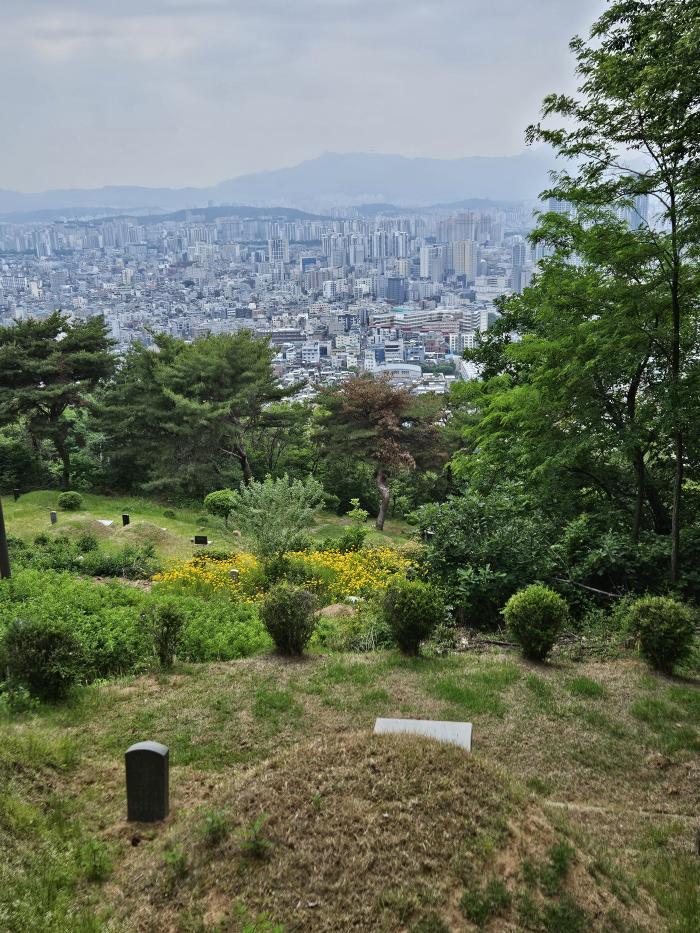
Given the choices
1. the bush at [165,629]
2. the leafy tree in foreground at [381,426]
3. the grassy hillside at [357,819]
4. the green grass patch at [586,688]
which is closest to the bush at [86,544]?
the bush at [165,629]

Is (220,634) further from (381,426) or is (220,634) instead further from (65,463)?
(65,463)

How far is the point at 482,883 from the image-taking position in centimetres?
363

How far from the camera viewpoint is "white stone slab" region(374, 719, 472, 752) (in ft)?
18.0

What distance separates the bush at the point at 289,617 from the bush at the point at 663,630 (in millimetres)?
3527

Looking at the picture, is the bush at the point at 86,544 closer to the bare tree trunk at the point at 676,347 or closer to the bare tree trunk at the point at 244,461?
the bare tree trunk at the point at 244,461

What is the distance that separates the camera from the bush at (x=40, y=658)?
21.4 feet

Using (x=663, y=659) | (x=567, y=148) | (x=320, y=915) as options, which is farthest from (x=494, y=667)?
(x=567, y=148)

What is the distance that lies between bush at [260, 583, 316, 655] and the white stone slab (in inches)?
83.3

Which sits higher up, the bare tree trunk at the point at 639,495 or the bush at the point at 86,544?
the bare tree trunk at the point at 639,495

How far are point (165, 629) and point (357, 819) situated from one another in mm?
4078

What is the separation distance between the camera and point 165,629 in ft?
24.5

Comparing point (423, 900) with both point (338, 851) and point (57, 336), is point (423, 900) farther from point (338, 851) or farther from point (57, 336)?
point (57, 336)

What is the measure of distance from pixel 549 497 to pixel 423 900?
8027 millimetres

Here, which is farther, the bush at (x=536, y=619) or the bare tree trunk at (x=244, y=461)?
the bare tree trunk at (x=244, y=461)
